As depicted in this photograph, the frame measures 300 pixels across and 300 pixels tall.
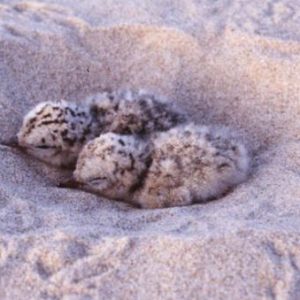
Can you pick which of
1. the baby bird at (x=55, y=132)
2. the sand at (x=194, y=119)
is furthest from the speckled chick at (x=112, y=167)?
the baby bird at (x=55, y=132)

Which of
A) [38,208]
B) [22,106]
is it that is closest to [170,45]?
[22,106]

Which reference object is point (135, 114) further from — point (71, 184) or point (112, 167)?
point (71, 184)

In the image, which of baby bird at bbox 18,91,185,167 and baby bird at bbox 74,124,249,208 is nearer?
baby bird at bbox 74,124,249,208

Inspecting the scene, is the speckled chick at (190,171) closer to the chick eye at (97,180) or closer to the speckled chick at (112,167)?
the speckled chick at (112,167)

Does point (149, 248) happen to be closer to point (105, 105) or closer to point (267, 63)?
point (105, 105)

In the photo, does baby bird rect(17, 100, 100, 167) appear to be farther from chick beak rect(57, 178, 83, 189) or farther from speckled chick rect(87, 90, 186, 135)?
chick beak rect(57, 178, 83, 189)

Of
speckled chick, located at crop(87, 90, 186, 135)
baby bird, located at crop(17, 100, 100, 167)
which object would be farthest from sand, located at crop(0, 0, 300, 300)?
speckled chick, located at crop(87, 90, 186, 135)

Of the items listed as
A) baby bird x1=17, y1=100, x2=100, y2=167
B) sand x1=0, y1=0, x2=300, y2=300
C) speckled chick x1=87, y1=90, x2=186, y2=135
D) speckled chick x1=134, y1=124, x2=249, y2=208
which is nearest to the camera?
sand x1=0, y1=0, x2=300, y2=300

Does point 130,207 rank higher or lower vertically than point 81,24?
lower
